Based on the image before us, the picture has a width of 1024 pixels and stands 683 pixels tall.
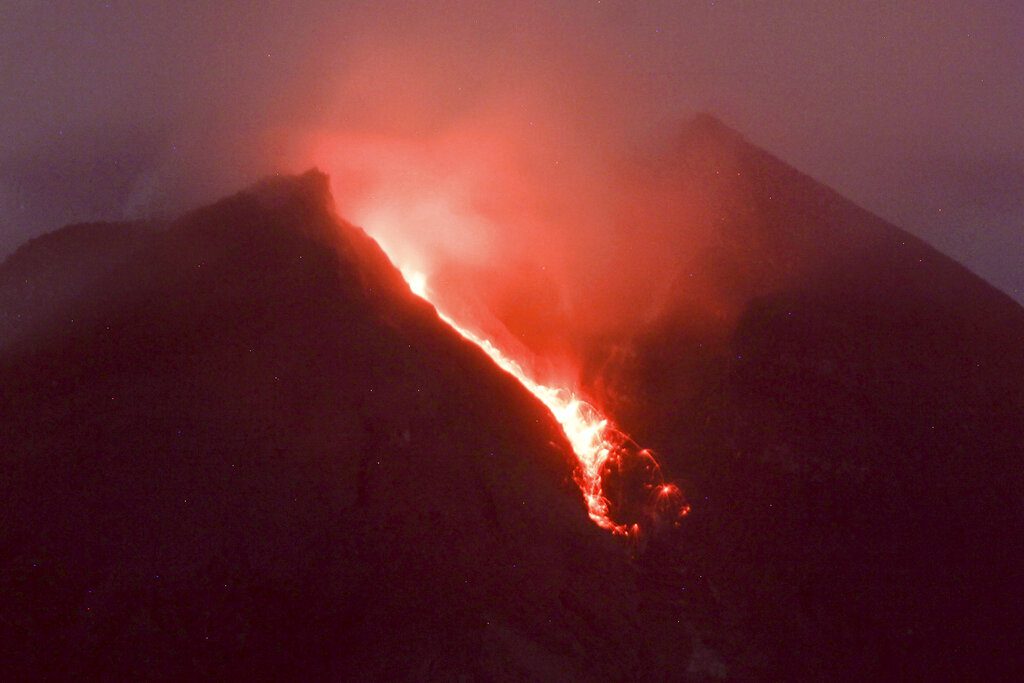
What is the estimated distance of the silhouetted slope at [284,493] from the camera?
25.7 metres

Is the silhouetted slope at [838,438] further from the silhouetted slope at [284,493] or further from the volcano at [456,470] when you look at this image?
the silhouetted slope at [284,493]

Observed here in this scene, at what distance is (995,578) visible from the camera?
3334 cm

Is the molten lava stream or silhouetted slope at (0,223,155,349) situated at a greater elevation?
the molten lava stream

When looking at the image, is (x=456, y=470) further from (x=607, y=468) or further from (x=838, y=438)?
(x=838, y=438)

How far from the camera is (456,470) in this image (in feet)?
105

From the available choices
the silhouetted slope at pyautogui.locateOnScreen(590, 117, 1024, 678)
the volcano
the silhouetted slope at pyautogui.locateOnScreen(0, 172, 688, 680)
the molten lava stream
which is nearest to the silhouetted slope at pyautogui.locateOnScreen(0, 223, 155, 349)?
the volcano

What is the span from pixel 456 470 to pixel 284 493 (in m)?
7.12

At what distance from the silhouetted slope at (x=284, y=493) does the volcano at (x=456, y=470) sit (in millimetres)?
110

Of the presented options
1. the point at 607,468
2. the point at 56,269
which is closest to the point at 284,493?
the point at 607,468

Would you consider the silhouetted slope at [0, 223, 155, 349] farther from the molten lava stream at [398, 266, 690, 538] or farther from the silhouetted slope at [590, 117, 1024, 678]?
the silhouetted slope at [590, 117, 1024, 678]

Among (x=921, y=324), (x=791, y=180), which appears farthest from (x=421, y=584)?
(x=791, y=180)

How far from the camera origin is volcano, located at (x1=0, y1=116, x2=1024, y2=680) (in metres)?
26.5

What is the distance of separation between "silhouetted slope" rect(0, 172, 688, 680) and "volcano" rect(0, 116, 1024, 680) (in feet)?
0.36

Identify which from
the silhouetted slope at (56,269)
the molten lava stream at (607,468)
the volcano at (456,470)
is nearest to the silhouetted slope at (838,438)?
the volcano at (456,470)
